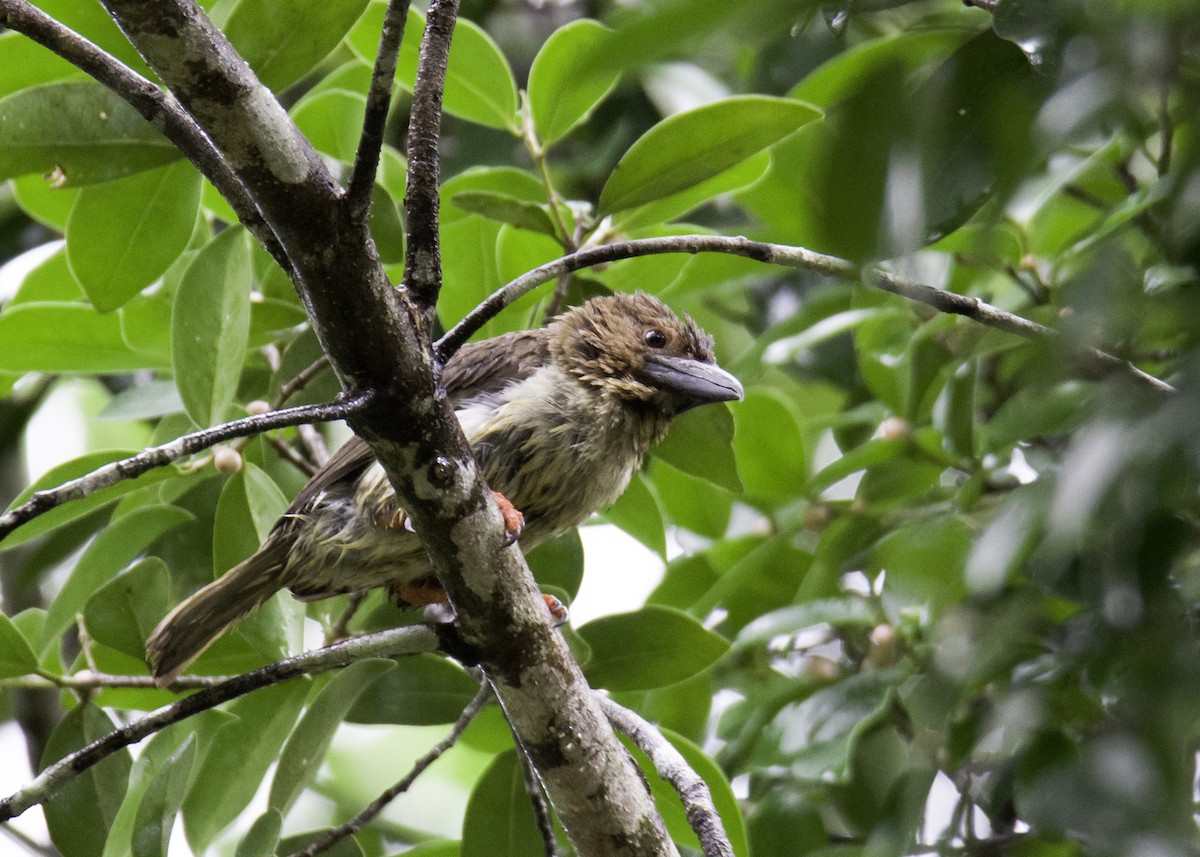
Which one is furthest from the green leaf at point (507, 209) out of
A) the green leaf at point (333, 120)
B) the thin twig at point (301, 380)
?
the thin twig at point (301, 380)

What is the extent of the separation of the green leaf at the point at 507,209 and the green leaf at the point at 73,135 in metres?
0.60

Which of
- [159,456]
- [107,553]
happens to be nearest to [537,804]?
[107,553]

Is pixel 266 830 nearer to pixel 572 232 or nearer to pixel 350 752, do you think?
pixel 572 232

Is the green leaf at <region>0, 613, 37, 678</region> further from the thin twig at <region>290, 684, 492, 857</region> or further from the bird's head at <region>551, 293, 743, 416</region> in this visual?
the bird's head at <region>551, 293, 743, 416</region>

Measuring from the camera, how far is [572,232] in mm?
2994

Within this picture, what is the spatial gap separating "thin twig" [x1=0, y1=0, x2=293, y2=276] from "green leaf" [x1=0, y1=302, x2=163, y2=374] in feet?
3.68

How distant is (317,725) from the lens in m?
2.44

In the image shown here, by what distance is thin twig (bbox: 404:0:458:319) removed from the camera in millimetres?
1859

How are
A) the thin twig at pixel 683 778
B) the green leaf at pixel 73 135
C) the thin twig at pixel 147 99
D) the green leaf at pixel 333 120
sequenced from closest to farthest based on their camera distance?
1. the thin twig at pixel 147 99
2. the thin twig at pixel 683 778
3. the green leaf at pixel 73 135
4. the green leaf at pixel 333 120

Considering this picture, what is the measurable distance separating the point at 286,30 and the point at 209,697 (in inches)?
47.1

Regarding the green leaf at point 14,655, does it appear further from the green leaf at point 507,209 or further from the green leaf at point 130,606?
the green leaf at point 507,209

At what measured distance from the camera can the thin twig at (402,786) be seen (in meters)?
2.49

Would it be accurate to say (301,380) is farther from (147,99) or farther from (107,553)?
(147,99)

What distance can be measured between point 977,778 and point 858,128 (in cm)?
121
